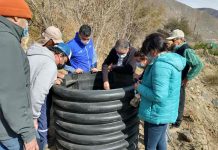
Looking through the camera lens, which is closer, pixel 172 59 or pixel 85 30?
pixel 172 59

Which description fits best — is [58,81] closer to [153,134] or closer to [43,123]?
[43,123]

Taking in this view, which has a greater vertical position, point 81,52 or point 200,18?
point 81,52

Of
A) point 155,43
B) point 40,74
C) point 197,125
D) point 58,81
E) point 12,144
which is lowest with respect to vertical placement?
point 197,125

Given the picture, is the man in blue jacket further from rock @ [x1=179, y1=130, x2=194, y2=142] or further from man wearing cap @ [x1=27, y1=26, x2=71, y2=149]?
rock @ [x1=179, y1=130, x2=194, y2=142]

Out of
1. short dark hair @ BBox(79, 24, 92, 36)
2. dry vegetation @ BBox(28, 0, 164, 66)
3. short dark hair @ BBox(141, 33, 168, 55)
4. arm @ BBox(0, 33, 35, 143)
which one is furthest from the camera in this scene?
dry vegetation @ BBox(28, 0, 164, 66)

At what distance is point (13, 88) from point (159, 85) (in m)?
1.32

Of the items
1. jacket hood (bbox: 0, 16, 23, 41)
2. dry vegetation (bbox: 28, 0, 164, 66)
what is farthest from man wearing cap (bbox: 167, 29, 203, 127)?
dry vegetation (bbox: 28, 0, 164, 66)

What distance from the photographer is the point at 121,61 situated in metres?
3.85

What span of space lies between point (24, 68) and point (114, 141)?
153 centimetres

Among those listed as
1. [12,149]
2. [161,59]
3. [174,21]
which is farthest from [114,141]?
[174,21]

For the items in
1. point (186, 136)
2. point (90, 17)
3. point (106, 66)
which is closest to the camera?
point (106, 66)

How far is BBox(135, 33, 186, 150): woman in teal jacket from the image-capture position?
2.76 meters

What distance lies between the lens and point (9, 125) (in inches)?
79.5

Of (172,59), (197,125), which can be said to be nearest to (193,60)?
(197,125)
